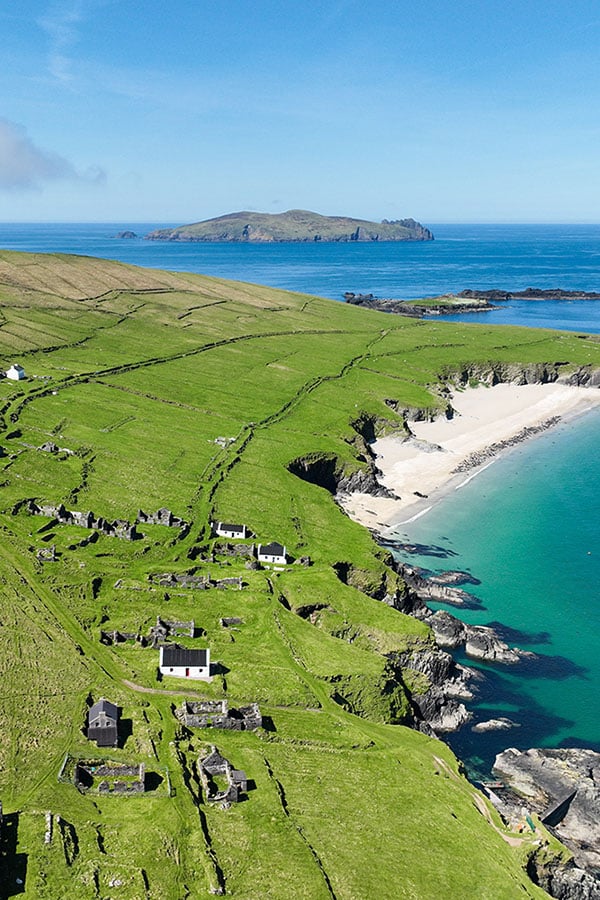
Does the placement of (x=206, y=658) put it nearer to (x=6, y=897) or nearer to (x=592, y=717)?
(x=6, y=897)

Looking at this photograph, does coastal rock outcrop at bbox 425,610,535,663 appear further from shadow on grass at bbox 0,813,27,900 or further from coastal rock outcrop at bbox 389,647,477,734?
shadow on grass at bbox 0,813,27,900

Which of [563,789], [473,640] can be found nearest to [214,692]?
[563,789]

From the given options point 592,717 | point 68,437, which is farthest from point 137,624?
point 68,437

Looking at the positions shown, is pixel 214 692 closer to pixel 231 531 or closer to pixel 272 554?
pixel 272 554

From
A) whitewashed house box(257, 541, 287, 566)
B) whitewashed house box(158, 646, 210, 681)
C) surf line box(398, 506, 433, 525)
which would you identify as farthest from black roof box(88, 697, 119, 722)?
surf line box(398, 506, 433, 525)

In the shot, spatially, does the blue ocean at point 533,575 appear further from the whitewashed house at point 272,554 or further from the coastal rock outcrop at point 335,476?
the whitewashed house at point 272,554

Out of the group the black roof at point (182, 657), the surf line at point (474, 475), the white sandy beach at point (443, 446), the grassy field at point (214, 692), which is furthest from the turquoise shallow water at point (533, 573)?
the black roof at point (182, 657)
